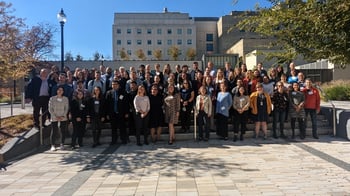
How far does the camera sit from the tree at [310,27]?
364 cm

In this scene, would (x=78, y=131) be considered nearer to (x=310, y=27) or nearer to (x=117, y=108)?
(x=117, y=108)

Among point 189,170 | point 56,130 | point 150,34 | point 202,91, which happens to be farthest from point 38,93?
point 150,34

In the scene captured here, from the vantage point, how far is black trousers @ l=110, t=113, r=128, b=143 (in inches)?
406

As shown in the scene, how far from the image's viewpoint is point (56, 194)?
19.3 ft

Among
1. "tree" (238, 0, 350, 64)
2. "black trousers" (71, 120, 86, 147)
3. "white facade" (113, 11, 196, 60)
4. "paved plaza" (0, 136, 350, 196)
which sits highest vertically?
"white facade" (113, 11, 196, 60)

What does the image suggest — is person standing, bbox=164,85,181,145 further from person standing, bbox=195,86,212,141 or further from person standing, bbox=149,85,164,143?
person standing, bbox=195,86,212,141

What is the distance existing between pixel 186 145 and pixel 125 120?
6.47 feet

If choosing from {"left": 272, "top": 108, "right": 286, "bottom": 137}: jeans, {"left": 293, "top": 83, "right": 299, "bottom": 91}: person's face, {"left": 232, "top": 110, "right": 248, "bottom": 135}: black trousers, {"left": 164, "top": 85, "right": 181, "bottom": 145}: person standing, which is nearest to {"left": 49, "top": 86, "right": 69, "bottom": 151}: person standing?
{"left": 164, "top": 85, "right": 181, "bottom": 145}: person standing

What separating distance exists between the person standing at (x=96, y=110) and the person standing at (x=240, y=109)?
4015mm

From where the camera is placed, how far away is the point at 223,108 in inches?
416

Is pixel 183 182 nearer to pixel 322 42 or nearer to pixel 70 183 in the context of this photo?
pixel 70 183

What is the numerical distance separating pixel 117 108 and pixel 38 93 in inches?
102

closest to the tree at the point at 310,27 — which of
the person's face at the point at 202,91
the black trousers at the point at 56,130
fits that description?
the person's face at the point at 202,91

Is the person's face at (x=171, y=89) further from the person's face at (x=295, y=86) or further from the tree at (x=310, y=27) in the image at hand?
the tree at (x=310, y=27)
